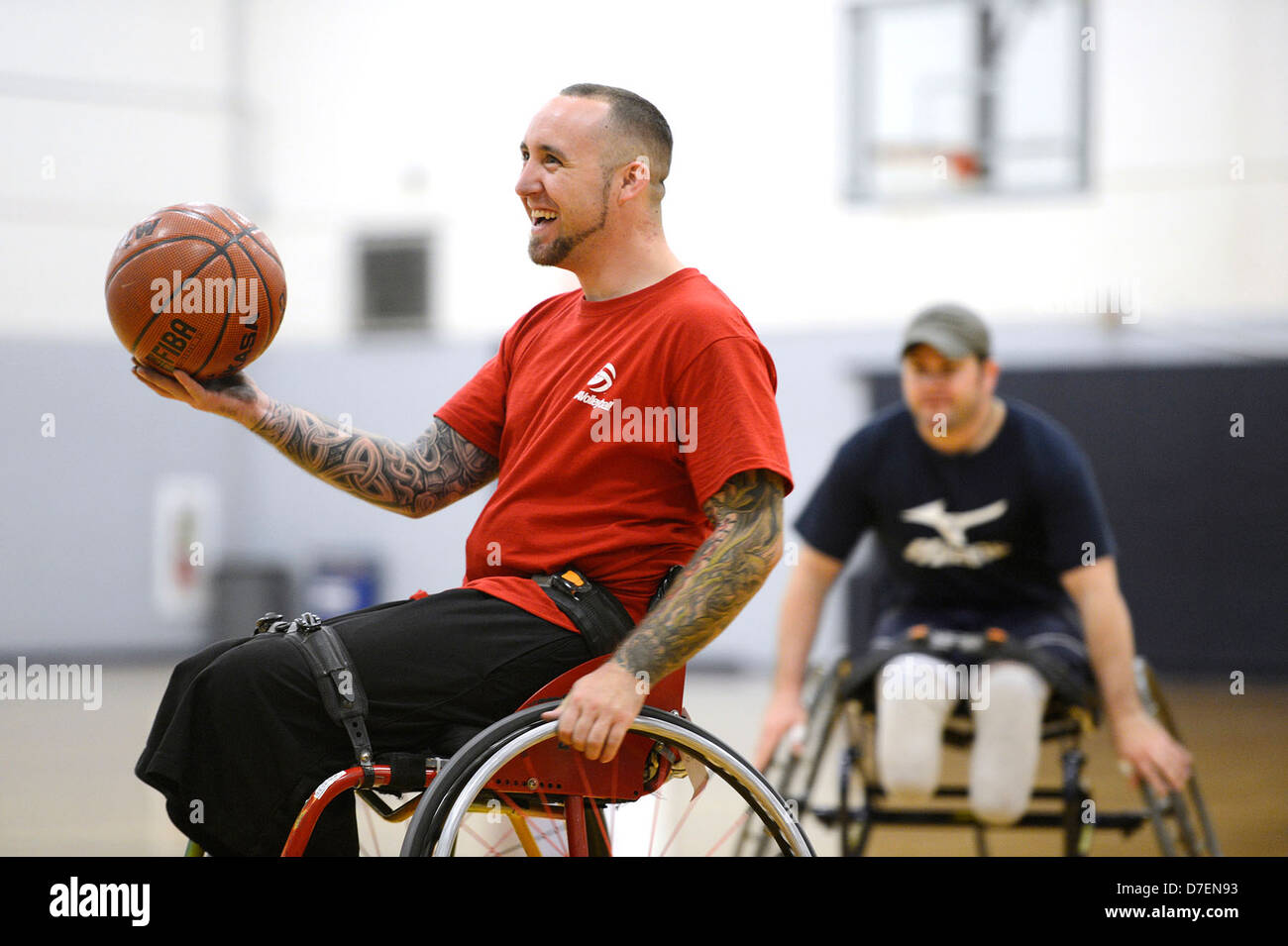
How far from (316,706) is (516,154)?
289 inches

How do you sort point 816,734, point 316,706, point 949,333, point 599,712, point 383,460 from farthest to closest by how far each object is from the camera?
1. point 949,333
2. point 816,734
3. point 383,460
4. point 316,706
5. point 599,712

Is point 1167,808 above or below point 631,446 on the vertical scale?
below

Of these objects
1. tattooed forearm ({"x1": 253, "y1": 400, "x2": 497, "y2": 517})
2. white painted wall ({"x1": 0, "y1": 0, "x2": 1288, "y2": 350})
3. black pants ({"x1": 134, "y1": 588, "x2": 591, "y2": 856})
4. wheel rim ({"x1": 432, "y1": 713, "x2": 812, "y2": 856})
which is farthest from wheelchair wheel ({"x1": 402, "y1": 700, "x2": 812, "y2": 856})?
white painted wall ({"x1": 0, "y1": 0, "x2": 1288, "y2": 350})

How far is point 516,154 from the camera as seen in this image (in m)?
8.74

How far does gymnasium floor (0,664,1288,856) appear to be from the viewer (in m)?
3.86

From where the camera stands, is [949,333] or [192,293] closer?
[192,293]

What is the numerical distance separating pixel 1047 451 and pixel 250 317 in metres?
1.89

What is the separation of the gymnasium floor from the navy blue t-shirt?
0.88 metres

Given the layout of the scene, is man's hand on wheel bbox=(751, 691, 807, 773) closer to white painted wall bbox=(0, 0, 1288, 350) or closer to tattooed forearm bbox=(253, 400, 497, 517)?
tattooed forearm bbox=(253, 400, 497, 517)

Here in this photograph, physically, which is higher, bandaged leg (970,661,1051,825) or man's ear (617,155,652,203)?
man's ear (617,155,652,203)

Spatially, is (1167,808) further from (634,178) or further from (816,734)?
(634,178)

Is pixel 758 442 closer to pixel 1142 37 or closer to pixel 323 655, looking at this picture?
pixel 323 655

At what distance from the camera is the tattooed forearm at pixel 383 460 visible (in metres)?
2.07

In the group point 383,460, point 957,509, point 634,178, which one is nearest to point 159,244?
point 383,460
